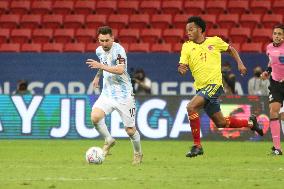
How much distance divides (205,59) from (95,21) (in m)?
12.1

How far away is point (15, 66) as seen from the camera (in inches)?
927

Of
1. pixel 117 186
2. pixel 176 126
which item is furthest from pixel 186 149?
pixel 117 186

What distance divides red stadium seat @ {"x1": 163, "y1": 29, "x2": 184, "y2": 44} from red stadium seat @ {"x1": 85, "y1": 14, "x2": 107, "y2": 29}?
1.94 metres

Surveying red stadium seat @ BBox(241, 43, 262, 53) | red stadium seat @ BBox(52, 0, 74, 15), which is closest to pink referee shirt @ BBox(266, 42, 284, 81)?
red stadium seat @ BBox(241, 43, 262, 53)

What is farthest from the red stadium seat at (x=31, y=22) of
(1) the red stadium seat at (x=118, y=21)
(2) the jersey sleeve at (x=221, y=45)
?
(2) the jersey sleeve at (x=221, y=45)

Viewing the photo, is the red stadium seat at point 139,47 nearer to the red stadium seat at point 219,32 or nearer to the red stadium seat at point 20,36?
the red stadium seat at point 219,32

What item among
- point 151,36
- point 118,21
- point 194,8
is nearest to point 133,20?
point 118,21

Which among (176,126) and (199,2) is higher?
(199,2)

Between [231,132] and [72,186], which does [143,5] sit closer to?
[231,132]

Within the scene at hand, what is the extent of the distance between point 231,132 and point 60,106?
365 cm

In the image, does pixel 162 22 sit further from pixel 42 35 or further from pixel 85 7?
pixel 42 35

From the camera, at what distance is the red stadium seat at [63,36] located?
81.3 ft

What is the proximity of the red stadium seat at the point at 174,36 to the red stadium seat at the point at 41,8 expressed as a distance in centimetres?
371

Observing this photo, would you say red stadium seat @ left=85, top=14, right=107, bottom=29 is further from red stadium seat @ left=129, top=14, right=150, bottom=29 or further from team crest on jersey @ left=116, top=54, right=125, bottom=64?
team crest on jersey @ left=116, top=54, right=125, bottom=64
